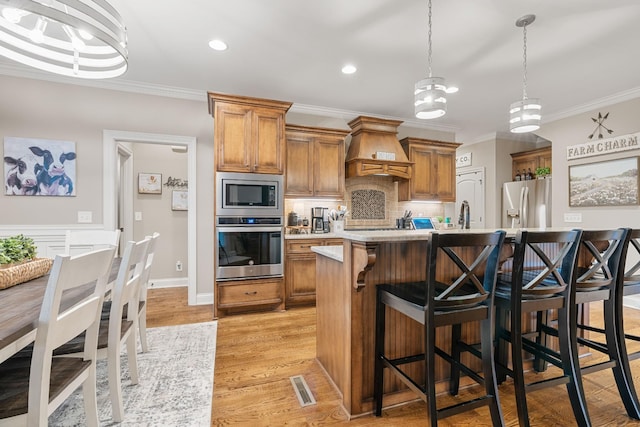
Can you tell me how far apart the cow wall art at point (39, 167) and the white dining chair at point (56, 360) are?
9.06 feet

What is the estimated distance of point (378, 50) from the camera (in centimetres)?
299

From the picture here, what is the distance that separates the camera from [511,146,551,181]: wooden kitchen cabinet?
218 inches

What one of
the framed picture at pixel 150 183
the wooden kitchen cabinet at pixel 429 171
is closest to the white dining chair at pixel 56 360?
the framed picture at pixel 150 183

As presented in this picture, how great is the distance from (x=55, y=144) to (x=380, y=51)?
3.77 m

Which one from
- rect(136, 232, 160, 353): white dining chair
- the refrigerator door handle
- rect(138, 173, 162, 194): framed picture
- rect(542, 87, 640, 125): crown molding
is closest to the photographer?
rect(136, 232, 160, 353): white dining chair

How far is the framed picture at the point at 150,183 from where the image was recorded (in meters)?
4.79

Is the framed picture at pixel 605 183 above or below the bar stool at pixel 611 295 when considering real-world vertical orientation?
above

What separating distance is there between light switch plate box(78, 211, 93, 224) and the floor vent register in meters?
3.13

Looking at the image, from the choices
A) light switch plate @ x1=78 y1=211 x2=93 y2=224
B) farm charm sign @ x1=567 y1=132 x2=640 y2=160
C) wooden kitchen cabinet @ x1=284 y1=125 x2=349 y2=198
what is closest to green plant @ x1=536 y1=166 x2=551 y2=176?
farm charm sign @ x1=567 y1=132 x2=640 y2=160

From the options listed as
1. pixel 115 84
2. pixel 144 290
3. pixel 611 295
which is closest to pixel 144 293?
pixel 144 290

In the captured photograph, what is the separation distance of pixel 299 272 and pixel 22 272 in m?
2.62

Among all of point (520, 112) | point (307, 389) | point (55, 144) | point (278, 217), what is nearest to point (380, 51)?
point (520, 112)

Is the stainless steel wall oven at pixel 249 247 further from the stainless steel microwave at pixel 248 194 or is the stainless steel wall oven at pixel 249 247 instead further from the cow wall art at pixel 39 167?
the cow wall art at pixel 39 167

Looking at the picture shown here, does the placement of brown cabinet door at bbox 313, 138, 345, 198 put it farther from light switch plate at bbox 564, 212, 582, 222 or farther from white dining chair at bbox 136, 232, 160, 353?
light switch plate at bbox 564, 212, 582, 222
